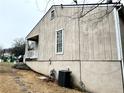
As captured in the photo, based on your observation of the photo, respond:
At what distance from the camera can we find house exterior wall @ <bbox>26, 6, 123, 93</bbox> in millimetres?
8648

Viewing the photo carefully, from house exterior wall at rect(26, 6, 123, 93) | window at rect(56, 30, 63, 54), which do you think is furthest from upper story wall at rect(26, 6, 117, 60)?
window at rect(56, 30, 63, 54)

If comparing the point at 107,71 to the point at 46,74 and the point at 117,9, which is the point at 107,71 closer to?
the point at 117,9

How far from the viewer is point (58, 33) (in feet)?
41.6

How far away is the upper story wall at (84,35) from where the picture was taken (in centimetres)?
905

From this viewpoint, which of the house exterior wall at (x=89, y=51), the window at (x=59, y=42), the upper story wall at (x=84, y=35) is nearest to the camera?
the house exterior wall at (x=89, y=51)

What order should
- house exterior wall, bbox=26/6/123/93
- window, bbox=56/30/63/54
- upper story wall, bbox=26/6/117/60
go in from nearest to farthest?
house exterior wall, bbox=26/6/123/93 → upper story wall, bbox=26/6/117/60 → window, bbox=56/30/63/54

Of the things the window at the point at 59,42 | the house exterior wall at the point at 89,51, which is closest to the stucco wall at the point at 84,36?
the house exterior wall at the point at 89,51

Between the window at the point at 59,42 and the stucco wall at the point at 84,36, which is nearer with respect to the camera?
the stucco wall at the point at 84,36

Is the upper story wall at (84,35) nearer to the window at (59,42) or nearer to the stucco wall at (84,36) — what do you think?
the stucco wall at (84,36)

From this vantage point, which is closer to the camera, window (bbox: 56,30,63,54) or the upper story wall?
the upper story wall

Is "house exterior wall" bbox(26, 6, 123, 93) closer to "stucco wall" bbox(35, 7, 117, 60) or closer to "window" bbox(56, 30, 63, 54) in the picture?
"stucco wall" bbox(35, 7, 117, 60)

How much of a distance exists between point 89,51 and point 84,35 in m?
1.12

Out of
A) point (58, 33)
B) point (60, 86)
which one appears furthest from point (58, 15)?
point (60, 86)

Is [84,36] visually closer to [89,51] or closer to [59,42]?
[89,51]
